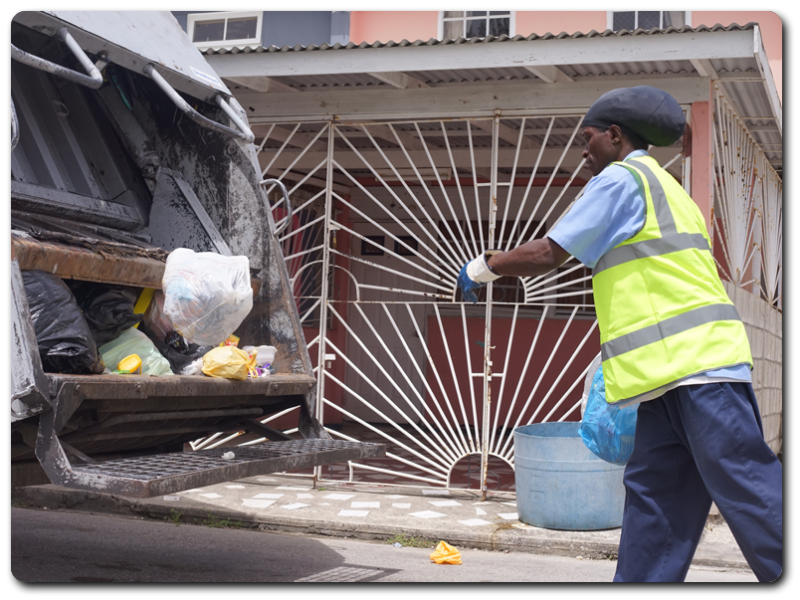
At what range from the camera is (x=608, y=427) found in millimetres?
2914

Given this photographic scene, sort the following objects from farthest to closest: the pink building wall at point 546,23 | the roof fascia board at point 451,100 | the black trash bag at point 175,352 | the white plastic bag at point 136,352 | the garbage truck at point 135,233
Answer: the pink building wall at point 546,23, the roof fascia board at point 451,100, the black trash bag at point 175,352, the white plastic bag at point 136,352, the garbage truck at point 135,233

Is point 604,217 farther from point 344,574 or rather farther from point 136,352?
point 344,574

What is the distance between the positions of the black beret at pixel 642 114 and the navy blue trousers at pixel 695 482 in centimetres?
82

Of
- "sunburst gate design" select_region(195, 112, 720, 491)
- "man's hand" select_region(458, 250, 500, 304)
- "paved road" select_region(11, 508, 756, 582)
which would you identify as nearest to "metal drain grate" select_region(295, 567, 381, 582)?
"paved road" select_region(11, 508, 756, 582)

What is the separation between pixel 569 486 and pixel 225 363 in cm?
236

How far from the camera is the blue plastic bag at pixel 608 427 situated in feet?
9.38

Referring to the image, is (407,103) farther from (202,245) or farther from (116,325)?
(116,325)

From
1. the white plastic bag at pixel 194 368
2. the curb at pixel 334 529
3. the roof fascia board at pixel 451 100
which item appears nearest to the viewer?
the white plastic bag at pixel 194 368

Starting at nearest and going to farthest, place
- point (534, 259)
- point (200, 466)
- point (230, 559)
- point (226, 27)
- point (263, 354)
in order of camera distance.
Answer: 1. point (534, 259)
2. point (200, 466)
3. point (263, 354)
4. point (230, 559)
5. point (226, 27)

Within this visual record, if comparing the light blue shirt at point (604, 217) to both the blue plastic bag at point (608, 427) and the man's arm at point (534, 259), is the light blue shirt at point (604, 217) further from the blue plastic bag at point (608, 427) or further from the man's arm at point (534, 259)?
the blue plastic bag at point (608, 427)

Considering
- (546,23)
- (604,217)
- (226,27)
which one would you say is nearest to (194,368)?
(604,217)

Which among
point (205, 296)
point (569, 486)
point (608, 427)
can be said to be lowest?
point (569, 486)

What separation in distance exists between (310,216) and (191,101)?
15.8 ft

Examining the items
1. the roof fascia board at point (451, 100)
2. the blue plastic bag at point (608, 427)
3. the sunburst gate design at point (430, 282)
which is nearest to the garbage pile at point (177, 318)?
the blue plastic bag at point (608, 427)
